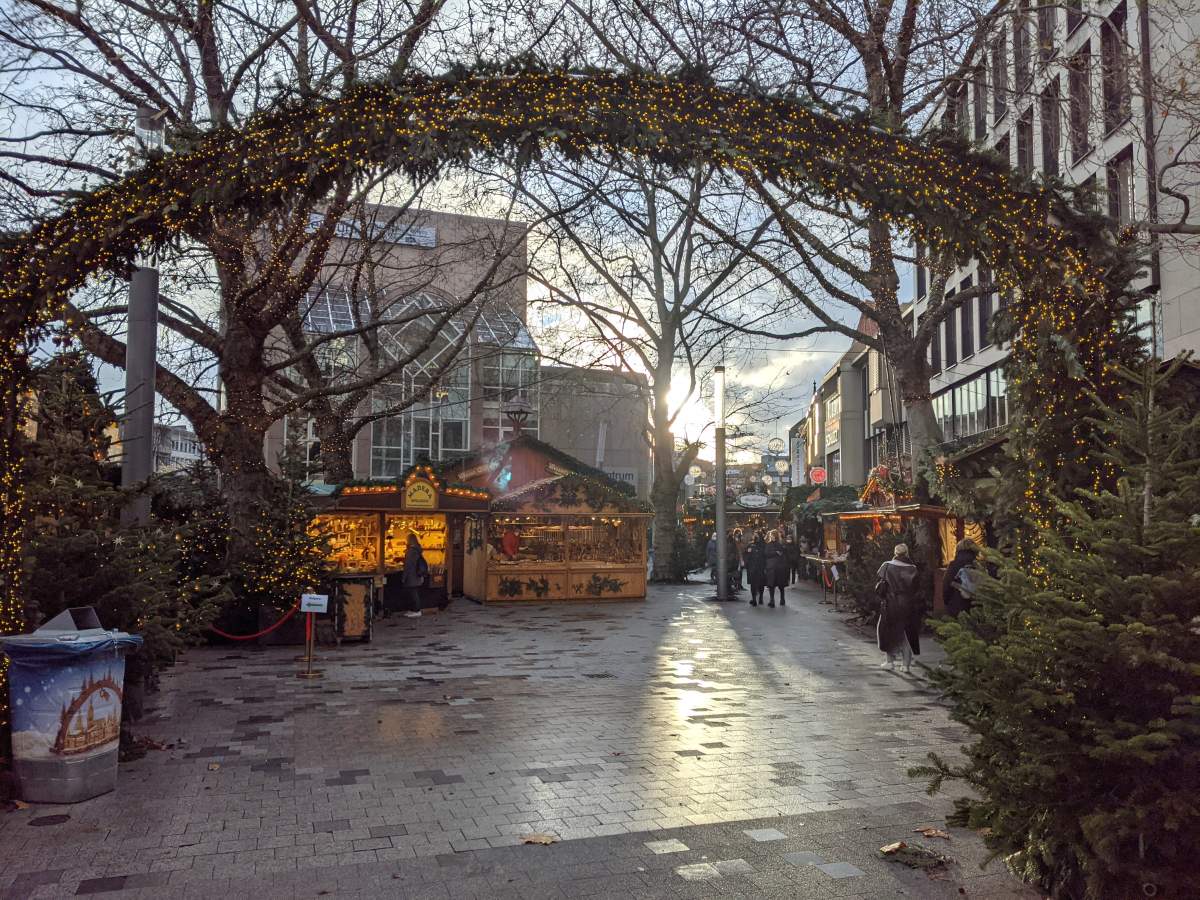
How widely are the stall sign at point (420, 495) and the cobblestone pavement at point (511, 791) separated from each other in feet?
27.4

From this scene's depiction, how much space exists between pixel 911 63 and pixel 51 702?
1384 cm

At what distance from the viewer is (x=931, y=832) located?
16.5 feet

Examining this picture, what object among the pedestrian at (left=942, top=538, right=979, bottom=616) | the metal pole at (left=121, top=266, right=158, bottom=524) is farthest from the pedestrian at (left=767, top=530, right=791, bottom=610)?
the metal pole at (left=121, top=266, right=158, bottom=524)

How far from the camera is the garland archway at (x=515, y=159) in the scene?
602cm

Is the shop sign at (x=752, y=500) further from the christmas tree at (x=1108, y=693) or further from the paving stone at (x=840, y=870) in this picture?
the christmas tree at (x=1108, y=693)

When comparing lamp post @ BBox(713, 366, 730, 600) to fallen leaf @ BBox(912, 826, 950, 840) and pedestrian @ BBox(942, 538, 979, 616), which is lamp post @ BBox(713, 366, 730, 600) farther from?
fallen leaf @ BBox(912, 826, 950, 840)

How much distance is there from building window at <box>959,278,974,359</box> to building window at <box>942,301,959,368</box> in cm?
79

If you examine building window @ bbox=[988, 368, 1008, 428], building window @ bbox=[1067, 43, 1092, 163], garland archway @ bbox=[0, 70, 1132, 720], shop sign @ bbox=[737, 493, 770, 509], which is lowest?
shop sign @ bbox=[737, 493, 770, 509]

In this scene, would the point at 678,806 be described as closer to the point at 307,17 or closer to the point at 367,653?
the point at 367,653

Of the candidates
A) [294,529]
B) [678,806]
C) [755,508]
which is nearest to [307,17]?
[294,529]

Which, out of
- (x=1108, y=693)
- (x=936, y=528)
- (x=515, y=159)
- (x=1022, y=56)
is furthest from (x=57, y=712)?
(x=936, y=528)

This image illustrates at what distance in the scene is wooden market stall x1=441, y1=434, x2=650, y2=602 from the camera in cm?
2136

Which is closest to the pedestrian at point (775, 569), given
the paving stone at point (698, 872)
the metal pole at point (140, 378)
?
the metal pole at point (140, 378)

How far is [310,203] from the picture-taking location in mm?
6605
